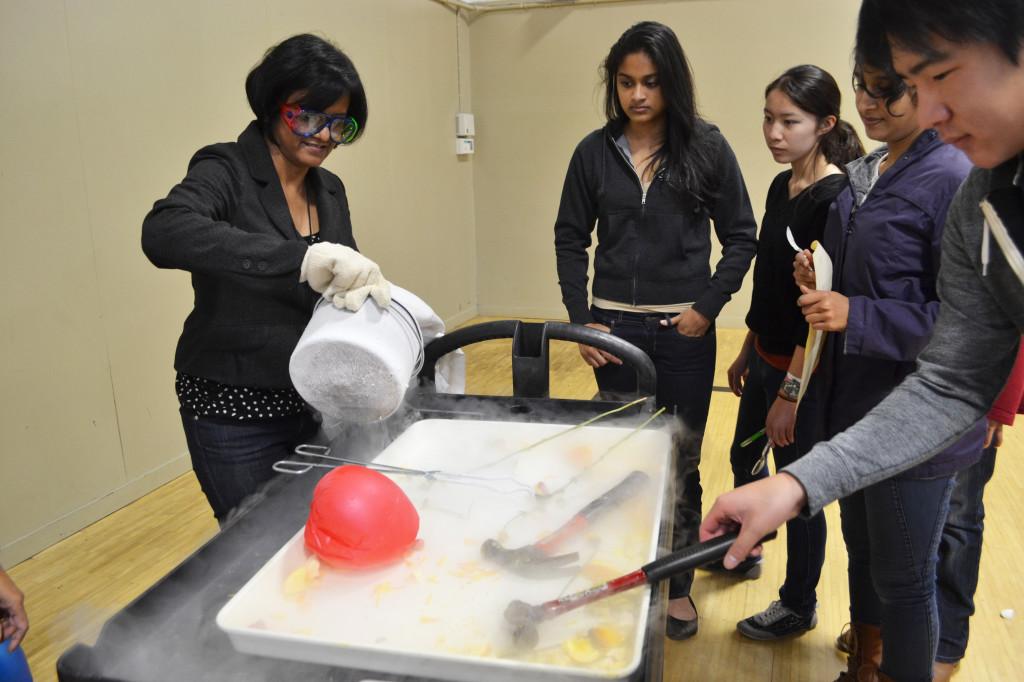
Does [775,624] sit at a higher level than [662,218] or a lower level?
lower

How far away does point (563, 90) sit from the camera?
482cm

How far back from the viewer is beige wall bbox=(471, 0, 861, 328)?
14.3 feet

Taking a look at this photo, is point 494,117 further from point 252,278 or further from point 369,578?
point 369,578

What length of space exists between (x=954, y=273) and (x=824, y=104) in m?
1.02

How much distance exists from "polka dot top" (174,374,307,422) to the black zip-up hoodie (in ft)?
3.04

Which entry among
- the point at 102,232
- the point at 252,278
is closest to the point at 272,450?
the point at 252,278

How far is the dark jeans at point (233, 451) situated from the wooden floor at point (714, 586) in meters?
0.29

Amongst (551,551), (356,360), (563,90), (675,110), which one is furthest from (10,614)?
(563,90)

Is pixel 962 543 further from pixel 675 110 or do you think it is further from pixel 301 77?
pixel 301 77

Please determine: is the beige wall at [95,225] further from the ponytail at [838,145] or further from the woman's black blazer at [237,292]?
the ponytail at [838,145]

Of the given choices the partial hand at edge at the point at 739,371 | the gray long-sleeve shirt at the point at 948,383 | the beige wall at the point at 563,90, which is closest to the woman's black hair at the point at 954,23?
the gray long-sleeve shirt at the point at 948,383

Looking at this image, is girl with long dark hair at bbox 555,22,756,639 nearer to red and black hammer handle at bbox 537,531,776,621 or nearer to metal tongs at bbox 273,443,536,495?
metal tongs at bbox 273,443,536,495

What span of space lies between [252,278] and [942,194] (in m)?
1.09

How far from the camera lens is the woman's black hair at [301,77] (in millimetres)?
1268
